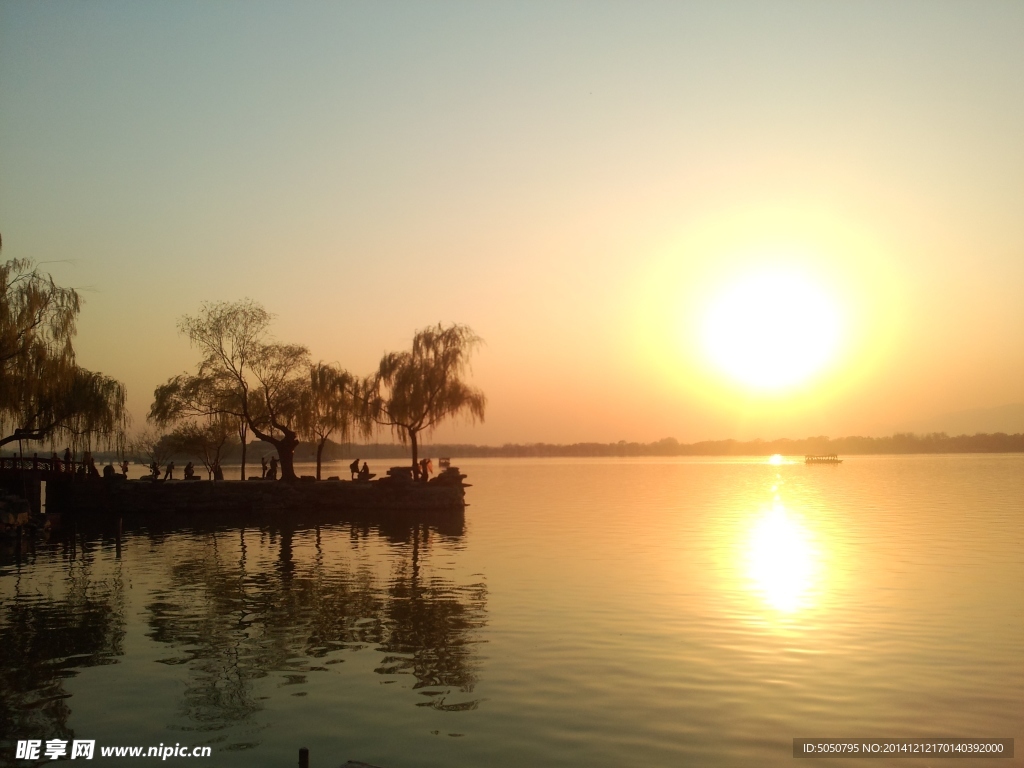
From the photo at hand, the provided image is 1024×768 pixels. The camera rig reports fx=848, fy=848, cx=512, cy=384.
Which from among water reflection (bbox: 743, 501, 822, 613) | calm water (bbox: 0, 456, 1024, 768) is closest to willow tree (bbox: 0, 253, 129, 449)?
calm water (bbox: 0, 456, 1024, 768)

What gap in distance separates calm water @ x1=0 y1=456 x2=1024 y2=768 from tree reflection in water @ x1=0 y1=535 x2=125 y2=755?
0.21 feet

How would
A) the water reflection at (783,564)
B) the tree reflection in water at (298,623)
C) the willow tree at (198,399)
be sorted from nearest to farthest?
the tree reflection in water at (298,623)
the water reflection at (783,564)
the willow tree at (198,399)

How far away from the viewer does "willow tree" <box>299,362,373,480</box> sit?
1892 inches

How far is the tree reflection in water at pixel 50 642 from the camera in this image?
10.6m

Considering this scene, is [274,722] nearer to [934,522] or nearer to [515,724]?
[515,724]

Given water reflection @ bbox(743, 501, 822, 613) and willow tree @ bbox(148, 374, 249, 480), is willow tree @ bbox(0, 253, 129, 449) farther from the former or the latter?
water reflection @ bbox(743, 501, 822, 613)

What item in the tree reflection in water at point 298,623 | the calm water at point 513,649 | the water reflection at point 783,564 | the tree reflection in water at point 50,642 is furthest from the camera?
the water reflection at point 783,564

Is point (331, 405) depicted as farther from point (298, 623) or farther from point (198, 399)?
point (298, 623)

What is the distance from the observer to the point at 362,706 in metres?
11.0

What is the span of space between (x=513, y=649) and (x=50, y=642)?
7.96m

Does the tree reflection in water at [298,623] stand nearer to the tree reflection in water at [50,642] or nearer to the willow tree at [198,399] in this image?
the tree reflection in water at [50,642]

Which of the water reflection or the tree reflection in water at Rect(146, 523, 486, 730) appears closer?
the tree reflection in water at Rect(146, 523, 486, 730)

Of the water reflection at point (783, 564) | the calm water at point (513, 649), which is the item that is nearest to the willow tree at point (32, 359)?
the calm water at point (513, 649)

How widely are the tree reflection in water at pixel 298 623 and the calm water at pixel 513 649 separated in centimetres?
7
